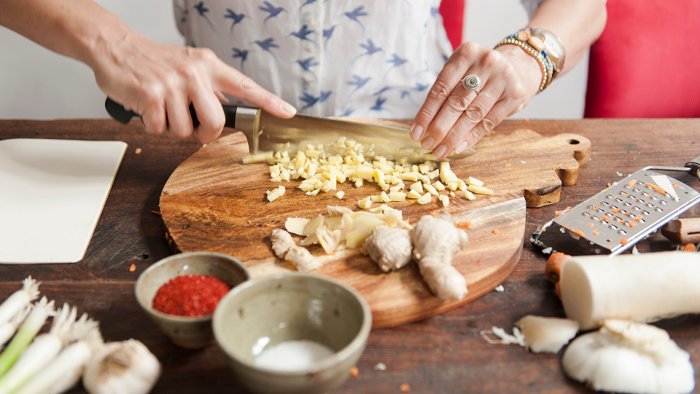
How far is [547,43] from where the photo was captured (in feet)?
5.56

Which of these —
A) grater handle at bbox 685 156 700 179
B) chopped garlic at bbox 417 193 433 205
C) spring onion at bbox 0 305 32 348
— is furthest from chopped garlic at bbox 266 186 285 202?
grater handle at bbox 685 156 700 179

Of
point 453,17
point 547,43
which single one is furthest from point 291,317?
point 453,17

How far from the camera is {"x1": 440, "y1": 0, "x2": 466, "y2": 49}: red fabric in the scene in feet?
7.11

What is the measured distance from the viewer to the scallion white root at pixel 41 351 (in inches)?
37.2

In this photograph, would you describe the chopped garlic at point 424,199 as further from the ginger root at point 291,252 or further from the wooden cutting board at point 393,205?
the ginger root at point 291,252

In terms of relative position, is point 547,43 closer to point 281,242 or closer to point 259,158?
point 259,158

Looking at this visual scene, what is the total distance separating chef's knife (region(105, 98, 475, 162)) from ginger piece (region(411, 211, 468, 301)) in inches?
15.3

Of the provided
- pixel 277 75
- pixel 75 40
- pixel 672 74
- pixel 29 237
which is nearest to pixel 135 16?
pixel 277 75

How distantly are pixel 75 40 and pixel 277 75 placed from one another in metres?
0.65

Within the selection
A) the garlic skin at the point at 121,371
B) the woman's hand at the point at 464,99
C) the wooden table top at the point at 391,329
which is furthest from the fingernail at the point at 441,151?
the garlic skin at the point at 121,371

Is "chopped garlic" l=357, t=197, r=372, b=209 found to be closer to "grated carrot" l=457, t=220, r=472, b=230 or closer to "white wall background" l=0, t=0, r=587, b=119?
"grated carrot" l=457, t=220, r=472, b=230

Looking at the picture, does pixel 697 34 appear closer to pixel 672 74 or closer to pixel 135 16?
pixel 672 74

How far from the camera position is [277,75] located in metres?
1.96

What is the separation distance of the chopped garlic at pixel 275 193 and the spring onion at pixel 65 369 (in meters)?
0.53
